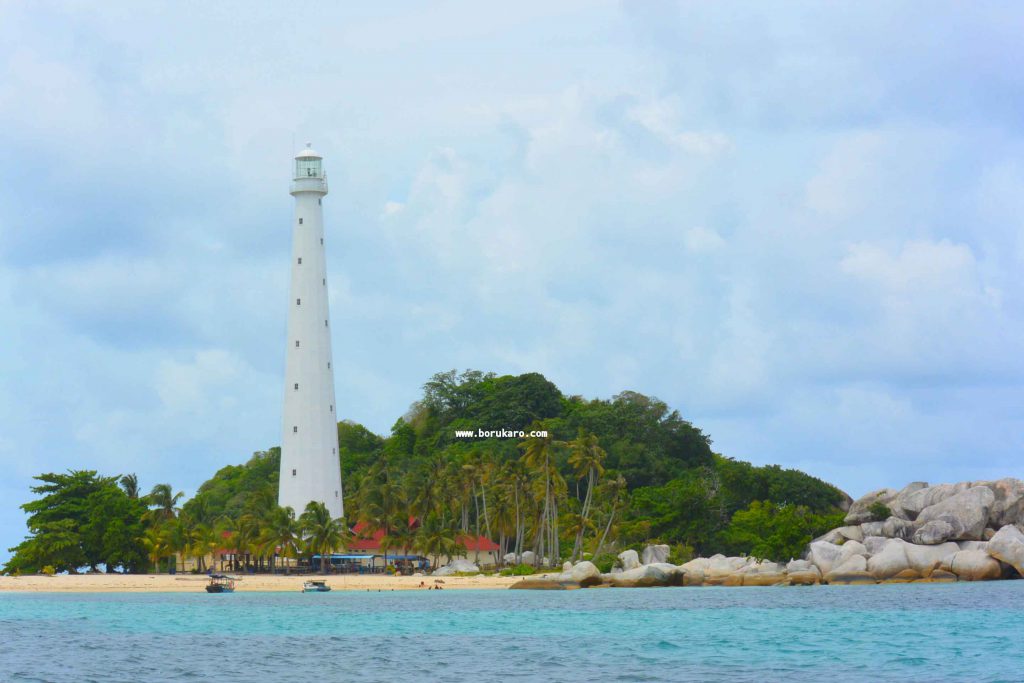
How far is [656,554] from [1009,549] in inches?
765

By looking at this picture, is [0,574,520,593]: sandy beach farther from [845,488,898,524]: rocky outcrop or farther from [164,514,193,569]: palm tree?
[845,488,898,524]: rocky outcrop

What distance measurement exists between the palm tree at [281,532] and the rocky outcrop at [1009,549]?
37306 millimetres

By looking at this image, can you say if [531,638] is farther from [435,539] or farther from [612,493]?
[435,539]

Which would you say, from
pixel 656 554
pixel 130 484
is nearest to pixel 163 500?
pixel 130 484

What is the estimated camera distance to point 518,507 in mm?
76250

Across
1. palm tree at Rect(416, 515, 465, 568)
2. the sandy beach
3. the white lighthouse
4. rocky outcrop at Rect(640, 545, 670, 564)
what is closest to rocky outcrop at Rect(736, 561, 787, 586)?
rocky outcrop at Rect(640, 545, 670, 564)

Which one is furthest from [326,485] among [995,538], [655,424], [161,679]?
[161,679]

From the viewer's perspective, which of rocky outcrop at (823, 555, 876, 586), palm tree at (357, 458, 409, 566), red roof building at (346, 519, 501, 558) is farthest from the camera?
red roof building at (346, 519, 501, 558)

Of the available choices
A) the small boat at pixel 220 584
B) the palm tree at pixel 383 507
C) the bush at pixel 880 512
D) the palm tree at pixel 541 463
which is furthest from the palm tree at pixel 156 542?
the bush at pixel 880 512

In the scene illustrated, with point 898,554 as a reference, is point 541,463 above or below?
above

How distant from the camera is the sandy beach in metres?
67.1

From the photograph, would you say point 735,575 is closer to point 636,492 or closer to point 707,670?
point 636,492

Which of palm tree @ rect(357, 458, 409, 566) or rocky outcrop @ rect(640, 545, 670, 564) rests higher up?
palm tree @ rect(357, 458, 409, 566)

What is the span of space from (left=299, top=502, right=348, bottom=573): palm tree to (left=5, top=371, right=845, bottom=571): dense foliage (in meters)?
0.09
